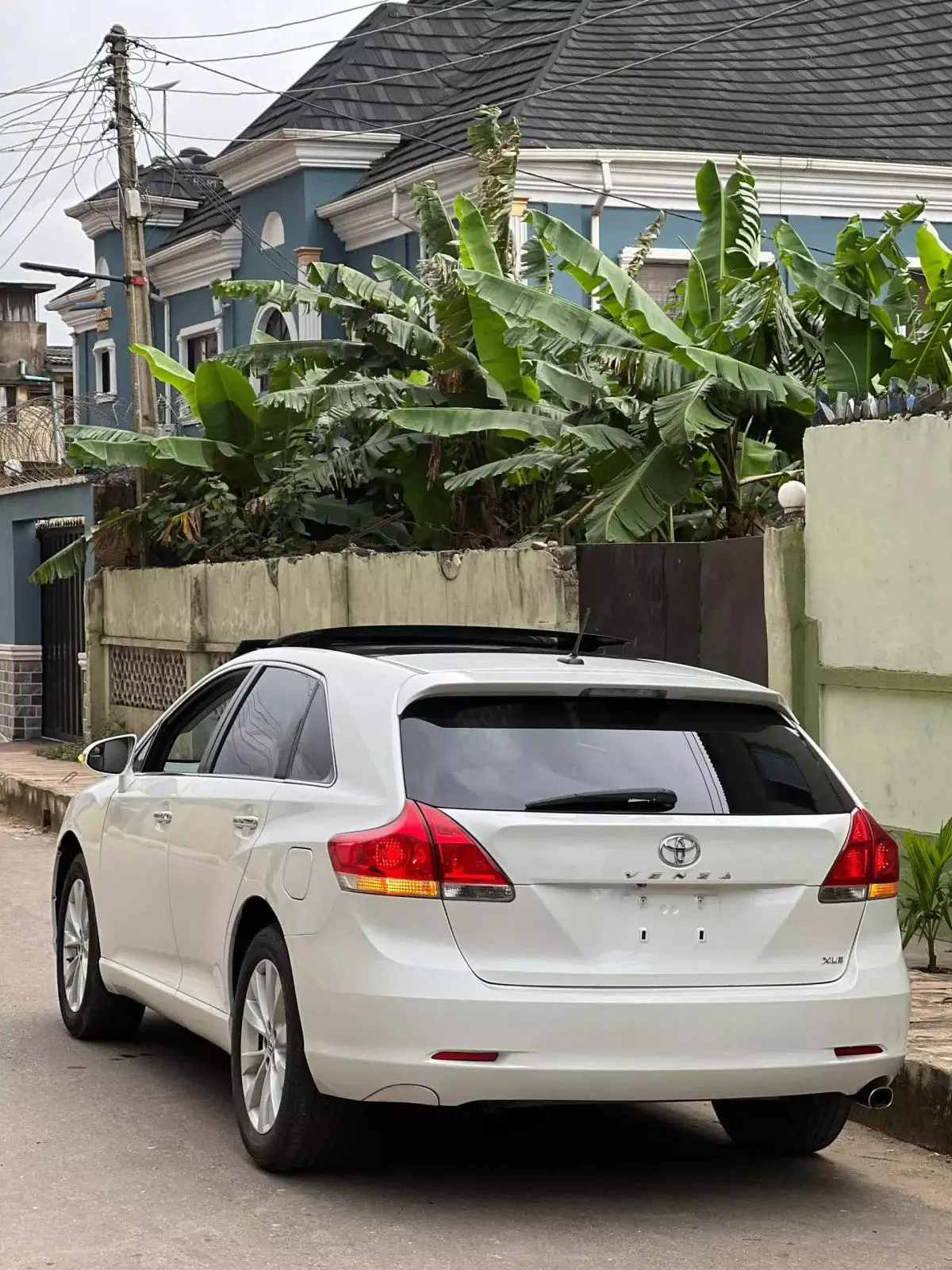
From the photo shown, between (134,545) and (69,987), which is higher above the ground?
(134,545)

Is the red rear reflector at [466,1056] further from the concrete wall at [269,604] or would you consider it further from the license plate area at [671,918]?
the concrete wall at [269,604]

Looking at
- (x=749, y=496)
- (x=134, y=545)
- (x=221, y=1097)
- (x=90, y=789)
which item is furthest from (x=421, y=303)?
(x=221, y=1097)

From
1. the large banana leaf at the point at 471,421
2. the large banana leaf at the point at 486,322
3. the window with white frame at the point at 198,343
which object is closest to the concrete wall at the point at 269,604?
the large banana leaf at the point at 471,421

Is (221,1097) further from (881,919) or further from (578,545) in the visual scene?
(578,545)

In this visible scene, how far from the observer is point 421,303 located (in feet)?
64.0

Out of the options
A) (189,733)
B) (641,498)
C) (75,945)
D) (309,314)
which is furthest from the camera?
(309,314)

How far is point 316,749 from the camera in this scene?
6.27 m

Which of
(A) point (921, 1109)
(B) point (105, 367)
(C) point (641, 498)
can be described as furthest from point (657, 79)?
(A) point (921, 1109)

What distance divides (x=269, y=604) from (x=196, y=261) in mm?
13084

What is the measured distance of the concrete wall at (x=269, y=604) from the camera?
12.6m

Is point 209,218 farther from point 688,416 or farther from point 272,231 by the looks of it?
point 688,416

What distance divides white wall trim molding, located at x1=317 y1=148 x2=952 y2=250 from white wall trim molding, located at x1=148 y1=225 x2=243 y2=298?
124 inches

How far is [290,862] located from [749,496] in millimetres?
8298

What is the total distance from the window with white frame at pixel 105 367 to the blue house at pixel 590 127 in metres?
3.63
